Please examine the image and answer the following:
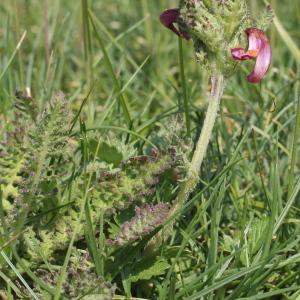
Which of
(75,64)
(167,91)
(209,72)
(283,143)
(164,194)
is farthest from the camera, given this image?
(75,64)

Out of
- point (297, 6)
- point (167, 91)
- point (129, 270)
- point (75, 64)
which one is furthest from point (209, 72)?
point (297, 6)

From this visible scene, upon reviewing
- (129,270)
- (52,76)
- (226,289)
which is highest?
(52,76)

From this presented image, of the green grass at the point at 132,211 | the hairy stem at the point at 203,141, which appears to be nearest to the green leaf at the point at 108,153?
the green grass at the point at 132,211

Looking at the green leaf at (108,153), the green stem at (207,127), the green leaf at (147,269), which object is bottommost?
the green leaf at (147,269)

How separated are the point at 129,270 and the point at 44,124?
38 centimetres

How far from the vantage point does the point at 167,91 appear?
9.21ft

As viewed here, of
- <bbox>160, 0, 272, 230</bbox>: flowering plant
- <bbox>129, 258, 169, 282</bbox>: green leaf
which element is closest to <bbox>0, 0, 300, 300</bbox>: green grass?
<bbox>129, 258, 169, 282</bbox>: green leaf

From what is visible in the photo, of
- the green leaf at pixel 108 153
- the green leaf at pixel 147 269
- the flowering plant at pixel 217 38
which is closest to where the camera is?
the flowering plant at pixel 217 38

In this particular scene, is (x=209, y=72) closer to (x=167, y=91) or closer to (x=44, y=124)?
(x=44, y=124)

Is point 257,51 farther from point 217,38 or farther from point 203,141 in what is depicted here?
point 203,141

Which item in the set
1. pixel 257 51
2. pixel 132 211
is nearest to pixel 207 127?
pixel 257 51

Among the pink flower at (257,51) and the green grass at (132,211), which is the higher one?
the pink flower at (257,51)

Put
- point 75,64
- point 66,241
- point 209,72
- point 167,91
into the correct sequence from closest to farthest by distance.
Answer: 1. point 209,72
2. point 66,241
3. point 167,91
4. point 75,64

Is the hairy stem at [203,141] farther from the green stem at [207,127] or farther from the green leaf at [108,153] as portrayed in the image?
the green leaf at [108,153]
